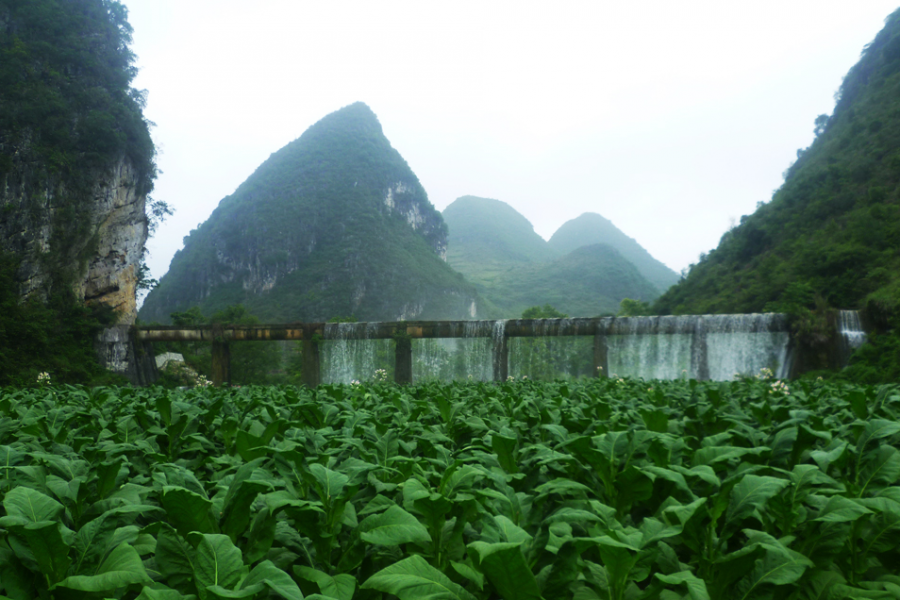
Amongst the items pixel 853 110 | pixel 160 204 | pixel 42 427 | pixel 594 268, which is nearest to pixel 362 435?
pixel 42 427

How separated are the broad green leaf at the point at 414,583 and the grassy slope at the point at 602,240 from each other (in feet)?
430

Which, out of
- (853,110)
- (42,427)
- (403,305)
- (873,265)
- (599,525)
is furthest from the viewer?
(403,305)

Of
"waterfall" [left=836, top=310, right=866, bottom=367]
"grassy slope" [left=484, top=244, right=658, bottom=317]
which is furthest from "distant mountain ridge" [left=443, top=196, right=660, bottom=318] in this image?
"waterfall" [left=836, top=310, right=866, bottom=367]

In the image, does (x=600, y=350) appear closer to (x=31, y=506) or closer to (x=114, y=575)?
(x=31, y=506)

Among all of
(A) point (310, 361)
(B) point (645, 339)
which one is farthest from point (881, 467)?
(B) point (645, 339)

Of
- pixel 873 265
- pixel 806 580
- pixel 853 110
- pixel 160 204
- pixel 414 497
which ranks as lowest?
pixel 806 580

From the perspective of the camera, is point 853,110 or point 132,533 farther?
point 853,110

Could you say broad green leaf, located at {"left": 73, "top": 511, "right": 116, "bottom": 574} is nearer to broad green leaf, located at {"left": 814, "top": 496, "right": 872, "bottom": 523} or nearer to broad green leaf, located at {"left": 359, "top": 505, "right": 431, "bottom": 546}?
broad green leaf, located at {"left": 359, "top": 505, "right": 431, "bottom": 546}

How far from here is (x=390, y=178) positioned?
10688 centimetres

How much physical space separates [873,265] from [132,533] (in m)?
34.5

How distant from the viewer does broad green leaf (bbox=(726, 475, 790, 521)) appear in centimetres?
109

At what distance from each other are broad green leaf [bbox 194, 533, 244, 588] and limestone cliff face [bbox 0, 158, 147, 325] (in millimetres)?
36125

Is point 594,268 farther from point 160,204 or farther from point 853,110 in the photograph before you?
point 160,204

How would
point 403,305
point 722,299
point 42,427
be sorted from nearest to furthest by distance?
point 42,427 < point 722,299 < point 403,305
